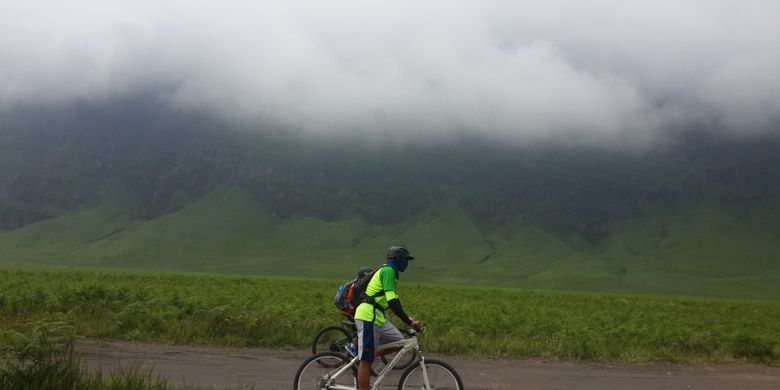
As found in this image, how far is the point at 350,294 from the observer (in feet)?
36.4

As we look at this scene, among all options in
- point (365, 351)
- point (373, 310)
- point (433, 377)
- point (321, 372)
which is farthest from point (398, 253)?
point (321, 372)

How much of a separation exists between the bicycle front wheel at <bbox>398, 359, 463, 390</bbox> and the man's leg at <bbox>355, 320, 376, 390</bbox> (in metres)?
0.55

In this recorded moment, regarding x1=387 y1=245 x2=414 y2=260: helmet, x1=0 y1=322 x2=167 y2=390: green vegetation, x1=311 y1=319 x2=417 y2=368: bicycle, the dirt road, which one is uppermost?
x1=387 y1=245 x2=414 y2=260: helmet

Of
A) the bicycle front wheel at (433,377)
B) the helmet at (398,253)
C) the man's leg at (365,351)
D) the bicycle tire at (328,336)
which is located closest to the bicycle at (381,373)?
the bicycle front wheel at (433,377)

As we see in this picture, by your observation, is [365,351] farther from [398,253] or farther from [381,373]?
[398,253]

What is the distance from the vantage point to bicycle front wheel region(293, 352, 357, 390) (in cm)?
1038

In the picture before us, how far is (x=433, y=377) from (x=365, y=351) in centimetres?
115

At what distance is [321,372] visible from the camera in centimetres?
1045

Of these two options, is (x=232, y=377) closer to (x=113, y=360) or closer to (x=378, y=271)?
(x=113, y=360)

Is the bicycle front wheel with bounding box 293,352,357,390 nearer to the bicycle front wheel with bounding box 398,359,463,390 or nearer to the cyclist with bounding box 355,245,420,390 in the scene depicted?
the cyclist with bounding box 355,245,420,390

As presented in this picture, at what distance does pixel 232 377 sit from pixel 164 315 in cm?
784

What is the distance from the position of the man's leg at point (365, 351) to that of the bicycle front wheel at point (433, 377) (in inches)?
21.7

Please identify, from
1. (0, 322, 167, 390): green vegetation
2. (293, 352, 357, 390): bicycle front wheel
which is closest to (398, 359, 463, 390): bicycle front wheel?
(293, 352, 357, 390): bicycle front wheel

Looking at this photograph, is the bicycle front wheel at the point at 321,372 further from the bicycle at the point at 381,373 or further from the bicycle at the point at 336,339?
the bicycle at the point at 336,339
